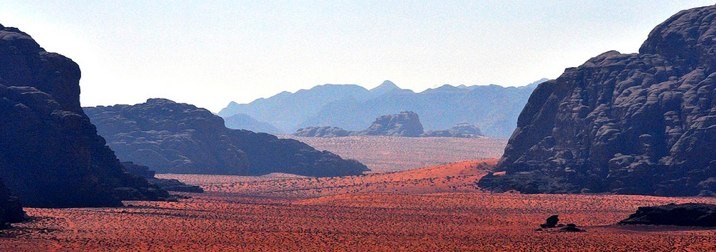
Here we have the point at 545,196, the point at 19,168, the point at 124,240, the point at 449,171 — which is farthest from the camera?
the point at 449,171

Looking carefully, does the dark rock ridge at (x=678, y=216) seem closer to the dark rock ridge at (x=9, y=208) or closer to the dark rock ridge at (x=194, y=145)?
the dark rock ridge at (x=9, y=208)

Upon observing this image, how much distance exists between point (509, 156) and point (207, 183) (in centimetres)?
4226

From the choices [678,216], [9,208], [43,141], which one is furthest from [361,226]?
[43,141]

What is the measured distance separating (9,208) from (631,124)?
66.6m

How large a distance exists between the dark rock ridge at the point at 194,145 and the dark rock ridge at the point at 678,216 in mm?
89467

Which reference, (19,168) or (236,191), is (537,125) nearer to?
(236,191)

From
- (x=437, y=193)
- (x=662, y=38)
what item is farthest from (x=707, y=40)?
(x=437, y=193)

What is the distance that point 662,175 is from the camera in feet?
304

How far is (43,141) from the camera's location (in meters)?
73.5

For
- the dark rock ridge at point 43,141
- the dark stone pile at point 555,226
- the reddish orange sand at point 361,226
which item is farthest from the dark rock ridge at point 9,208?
the dark stone pile at point 555,226

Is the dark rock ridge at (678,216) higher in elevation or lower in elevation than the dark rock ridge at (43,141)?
lower

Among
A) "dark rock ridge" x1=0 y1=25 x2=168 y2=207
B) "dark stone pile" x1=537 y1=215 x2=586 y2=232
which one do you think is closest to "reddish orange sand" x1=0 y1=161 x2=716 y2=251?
"dark stone pile" x1=537 y1=215 x2=586 y2=232

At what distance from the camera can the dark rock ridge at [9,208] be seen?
56.3 m

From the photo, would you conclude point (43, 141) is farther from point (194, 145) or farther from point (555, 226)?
point (194, 145)
